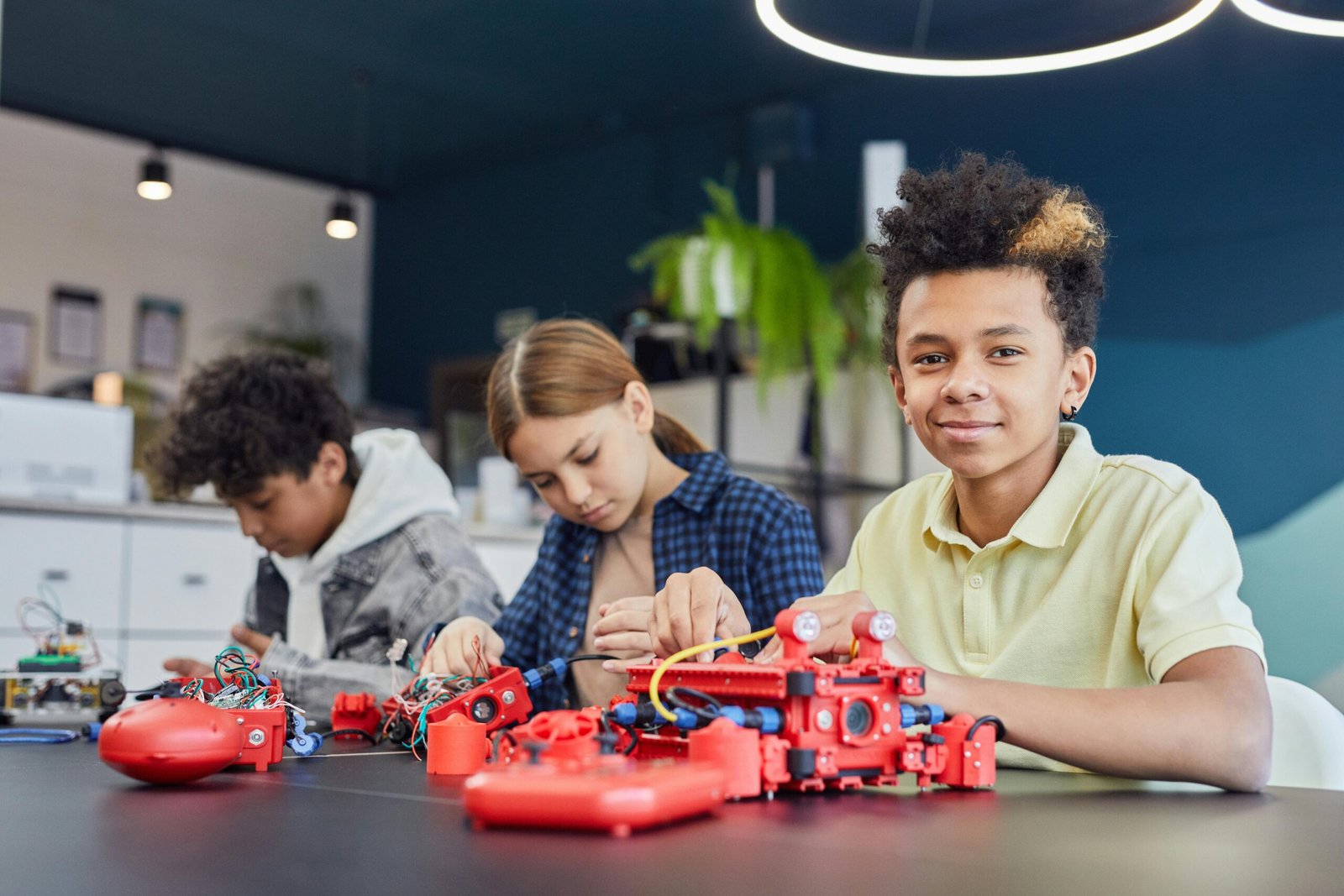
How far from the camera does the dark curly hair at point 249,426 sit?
6.41 ft

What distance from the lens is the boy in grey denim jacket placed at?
1857mm

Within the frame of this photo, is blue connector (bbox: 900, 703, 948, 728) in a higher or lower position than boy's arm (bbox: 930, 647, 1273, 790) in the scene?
higher

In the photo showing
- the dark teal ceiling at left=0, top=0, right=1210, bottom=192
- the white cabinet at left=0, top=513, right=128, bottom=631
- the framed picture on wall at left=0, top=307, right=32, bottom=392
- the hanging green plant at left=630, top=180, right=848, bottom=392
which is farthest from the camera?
the framed picture on wall at left=0, top=307, right=32, bottom=392

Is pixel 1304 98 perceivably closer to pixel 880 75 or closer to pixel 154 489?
pixel 880 75

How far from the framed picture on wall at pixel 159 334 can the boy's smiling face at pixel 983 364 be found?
5466 mm

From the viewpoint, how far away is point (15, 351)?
550 centimetres

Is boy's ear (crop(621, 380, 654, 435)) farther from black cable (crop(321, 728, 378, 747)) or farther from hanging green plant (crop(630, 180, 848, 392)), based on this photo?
hanging green plant (crop(630, 180, 848, 392))

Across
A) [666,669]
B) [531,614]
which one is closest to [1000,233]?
[666,669]

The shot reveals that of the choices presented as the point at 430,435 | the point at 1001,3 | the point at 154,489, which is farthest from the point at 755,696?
the point at 430,435

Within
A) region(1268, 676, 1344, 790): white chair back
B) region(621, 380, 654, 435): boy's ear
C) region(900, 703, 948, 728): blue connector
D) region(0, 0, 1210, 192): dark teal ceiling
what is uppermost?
region(0, 0, 1210, 192): dark teal ceiling

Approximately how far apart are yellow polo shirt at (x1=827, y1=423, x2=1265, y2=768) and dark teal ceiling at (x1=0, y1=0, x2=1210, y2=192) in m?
2.88

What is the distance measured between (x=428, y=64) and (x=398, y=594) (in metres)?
3.68

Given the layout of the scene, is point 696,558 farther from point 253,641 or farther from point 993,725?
point 993,725

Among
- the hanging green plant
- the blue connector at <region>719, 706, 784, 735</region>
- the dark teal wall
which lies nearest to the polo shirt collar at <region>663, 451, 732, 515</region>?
the blue connector at <region>719, 706, 784, 735</region>
